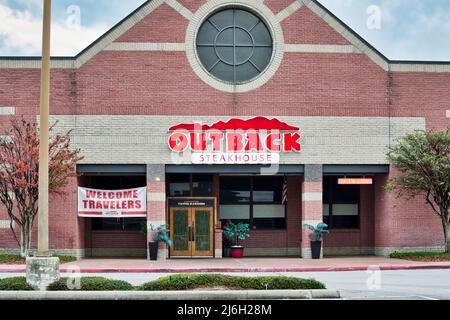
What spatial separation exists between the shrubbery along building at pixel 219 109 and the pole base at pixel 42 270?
521 inches

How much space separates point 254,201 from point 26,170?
10944mm

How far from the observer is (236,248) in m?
32.3

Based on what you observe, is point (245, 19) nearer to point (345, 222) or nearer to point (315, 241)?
point (315, 241)

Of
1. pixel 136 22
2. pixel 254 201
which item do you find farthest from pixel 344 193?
pixel 136 22

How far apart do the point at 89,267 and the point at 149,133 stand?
693cm

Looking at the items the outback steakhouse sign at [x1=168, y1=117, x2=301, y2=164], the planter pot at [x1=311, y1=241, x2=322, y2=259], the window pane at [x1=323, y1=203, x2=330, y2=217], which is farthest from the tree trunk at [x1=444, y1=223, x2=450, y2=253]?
the outback steakhouse sign at [x1=168, y1=117, x2=301, y2=164]

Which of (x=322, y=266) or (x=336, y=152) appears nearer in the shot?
(x=322, y=266)

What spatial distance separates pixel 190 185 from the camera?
3272cm

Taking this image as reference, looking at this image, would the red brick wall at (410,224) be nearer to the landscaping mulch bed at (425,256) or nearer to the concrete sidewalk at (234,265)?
the landscaping mulch bed at (425,256)

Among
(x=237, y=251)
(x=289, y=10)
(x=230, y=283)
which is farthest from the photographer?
(x=237, y=251)

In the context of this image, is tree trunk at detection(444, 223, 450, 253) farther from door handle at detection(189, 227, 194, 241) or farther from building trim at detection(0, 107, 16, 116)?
building trim at detection(0, 107, 16, 116)

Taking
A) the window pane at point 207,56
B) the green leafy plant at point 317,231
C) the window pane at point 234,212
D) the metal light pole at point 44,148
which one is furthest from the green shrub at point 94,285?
the window pane at point 234,212
